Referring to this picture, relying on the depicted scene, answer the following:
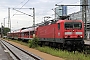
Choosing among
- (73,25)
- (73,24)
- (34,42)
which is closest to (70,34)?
(73,25)

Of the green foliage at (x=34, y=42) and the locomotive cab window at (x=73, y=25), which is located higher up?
the locomotive cab window at (x=73, y=25)

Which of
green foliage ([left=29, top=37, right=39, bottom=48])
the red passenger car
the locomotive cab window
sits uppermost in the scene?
the locomotive cab window

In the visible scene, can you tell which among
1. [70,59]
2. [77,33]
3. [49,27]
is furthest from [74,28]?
[70,59]

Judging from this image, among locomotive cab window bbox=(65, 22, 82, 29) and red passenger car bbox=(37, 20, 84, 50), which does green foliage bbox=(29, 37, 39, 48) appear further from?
locomotive cab window bbox=(65, 22, 82, 29)

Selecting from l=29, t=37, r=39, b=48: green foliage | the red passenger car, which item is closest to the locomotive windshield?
the red passenger car

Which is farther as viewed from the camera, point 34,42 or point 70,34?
point 34,42

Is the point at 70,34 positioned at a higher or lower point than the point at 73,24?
lower

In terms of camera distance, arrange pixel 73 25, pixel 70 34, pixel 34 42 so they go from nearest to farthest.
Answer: pixel 70 34 < pixel 73 25 < pixel 34 42

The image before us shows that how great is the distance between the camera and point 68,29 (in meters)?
24.4

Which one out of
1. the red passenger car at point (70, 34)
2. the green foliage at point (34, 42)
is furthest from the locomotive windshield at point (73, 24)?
the green foliage at point (34, 42)

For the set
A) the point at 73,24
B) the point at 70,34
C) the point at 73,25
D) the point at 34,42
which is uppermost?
the point at 73,24

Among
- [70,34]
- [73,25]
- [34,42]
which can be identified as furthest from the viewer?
[34,42]

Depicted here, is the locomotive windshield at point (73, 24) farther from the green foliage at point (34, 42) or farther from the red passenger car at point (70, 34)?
the green foliage at point (34, 42)

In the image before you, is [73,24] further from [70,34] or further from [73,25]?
[70,34]
